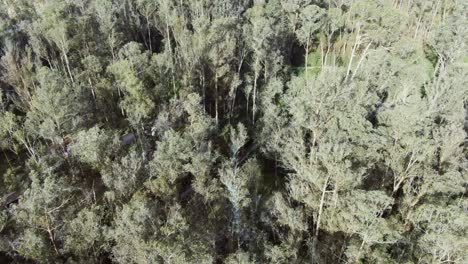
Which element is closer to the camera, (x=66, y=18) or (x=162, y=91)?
(x=162, y=91)

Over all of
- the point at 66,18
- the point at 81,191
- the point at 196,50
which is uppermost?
the point at 66,18

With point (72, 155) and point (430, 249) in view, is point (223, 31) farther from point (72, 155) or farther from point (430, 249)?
point (430, 249)

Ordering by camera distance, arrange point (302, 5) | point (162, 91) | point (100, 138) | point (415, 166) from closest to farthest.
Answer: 1. point (100, 138)
2. point (415, 166)
3. point (162, 91)
4. point (302, 5)

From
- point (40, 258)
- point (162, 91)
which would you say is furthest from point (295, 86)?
point (40, 258)

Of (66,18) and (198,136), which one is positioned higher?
(66,18)

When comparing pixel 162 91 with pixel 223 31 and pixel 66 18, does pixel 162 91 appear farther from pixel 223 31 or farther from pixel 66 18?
pixel 66 18

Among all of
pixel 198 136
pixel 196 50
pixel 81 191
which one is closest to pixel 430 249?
pixel 198 136

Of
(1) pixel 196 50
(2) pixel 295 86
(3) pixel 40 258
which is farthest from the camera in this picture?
(2) pixel 295 86
